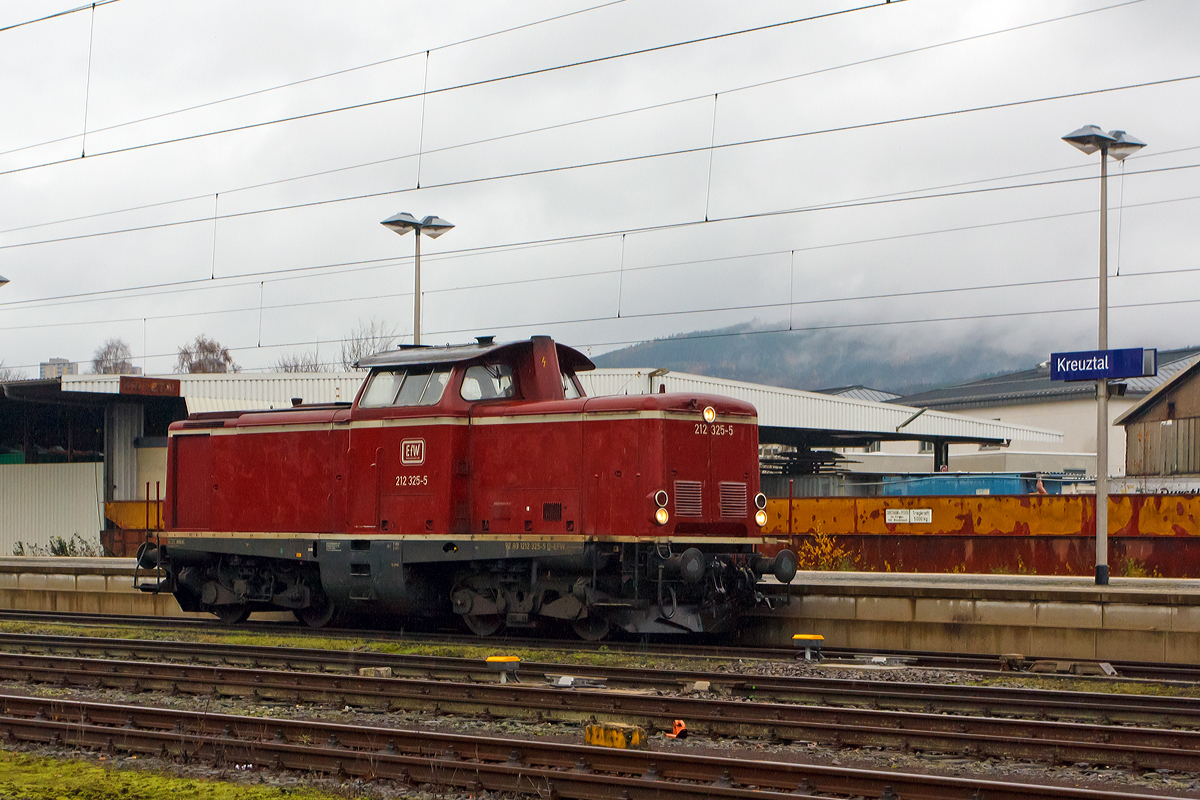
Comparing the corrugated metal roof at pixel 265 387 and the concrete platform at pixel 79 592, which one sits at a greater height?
the corrugated metal roof at pixel 265 387

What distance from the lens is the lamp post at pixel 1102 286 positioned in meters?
16.5

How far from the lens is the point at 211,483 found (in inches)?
669

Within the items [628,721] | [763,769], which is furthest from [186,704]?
[763,769]

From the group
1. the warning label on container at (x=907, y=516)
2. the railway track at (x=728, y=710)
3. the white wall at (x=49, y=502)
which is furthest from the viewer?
the white wall at (x=49, y=502)

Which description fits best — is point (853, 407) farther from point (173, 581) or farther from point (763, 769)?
point (763, 769)

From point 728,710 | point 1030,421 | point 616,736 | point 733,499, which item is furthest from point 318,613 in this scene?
point 1030,421

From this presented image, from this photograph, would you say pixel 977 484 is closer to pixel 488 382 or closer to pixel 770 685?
pixel 488 382

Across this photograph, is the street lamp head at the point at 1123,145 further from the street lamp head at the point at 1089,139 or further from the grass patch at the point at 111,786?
the grass patch at the point at 111,786

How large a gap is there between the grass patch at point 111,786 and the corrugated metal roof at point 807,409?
21.8 metres

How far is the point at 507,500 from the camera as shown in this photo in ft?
47.0

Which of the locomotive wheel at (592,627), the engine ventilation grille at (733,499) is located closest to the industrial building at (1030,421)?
the engine ventilation grille at (733,499)

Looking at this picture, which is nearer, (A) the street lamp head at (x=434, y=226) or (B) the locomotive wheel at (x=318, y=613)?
(B) the locomotive wheel at (x=318, y=613)

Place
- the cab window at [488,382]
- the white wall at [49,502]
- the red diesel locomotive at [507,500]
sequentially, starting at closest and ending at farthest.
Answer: the red diesel locomotive at [507,500]
the cab window at [488,382]
the white wall at [49,502]

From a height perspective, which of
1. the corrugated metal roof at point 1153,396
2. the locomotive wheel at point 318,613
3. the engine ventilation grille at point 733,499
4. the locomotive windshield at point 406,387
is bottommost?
the locomotive wheel at point 318,613
